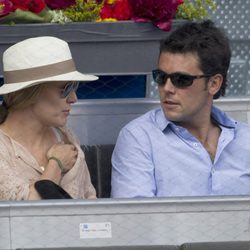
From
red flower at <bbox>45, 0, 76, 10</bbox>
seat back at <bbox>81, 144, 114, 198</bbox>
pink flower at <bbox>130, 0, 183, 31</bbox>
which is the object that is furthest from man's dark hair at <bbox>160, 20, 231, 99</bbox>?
red flower at <bbox>45, 0, 76, 10</bbox>

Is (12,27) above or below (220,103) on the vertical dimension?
above

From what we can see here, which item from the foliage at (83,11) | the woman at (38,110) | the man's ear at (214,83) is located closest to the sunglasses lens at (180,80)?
the man's ear at (214,83)

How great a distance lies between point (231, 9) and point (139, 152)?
202 centimetres

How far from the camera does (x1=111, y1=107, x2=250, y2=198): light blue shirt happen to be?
287 centimetres

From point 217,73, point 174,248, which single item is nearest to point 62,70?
point 217,73

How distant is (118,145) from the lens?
9.70 feet

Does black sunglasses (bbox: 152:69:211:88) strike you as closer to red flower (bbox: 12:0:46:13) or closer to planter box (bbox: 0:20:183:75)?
planter box (bbox: 0:20:183:75)

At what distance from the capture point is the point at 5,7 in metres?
3.33

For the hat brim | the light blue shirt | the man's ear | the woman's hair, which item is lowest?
the light blue shirt

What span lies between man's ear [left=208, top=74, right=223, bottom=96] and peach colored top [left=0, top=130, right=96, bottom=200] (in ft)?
1.57

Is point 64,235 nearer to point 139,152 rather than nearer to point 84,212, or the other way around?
point 84,212

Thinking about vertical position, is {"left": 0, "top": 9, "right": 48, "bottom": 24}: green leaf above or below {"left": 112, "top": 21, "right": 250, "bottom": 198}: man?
above

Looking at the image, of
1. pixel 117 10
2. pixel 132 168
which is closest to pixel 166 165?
pixel 132 168

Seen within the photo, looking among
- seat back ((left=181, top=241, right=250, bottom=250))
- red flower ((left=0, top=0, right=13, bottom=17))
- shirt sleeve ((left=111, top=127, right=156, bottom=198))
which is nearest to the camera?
seat back ((left=181, top=241, right=250, bottom=250))
